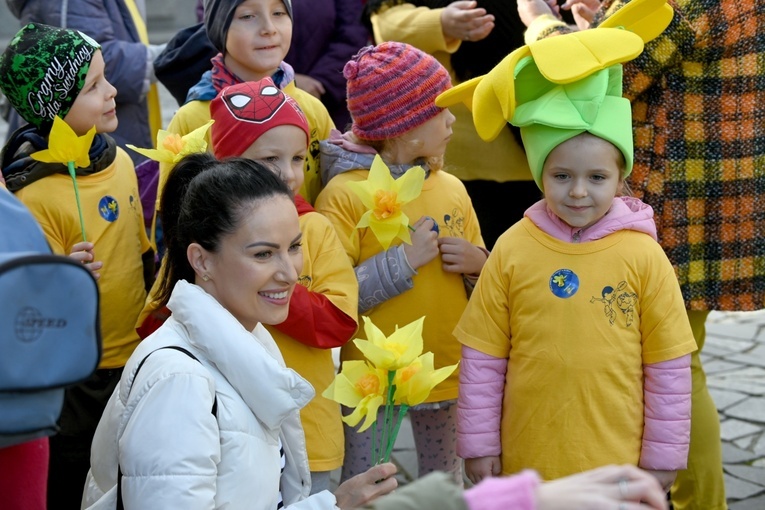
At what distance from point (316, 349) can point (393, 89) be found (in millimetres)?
938

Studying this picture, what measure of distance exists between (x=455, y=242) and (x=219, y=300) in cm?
117

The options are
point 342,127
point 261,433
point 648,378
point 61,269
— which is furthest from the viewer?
point 342,127

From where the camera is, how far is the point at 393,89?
339cm

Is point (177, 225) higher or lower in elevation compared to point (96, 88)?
lower

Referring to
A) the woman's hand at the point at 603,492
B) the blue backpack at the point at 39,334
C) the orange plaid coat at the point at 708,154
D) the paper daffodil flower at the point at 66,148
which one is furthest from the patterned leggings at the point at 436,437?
the blue backpack at the point at 39,334

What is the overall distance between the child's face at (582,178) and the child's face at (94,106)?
1573 millimetres

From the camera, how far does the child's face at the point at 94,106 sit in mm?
3357

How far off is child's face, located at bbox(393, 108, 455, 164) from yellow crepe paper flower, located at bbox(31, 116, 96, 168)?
106 cm

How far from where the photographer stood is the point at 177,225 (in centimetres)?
257

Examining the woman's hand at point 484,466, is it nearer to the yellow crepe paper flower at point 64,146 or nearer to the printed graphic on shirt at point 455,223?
the printed graphic on shirt at point 455,223

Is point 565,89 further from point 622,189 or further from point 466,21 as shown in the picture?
A: point 466,21

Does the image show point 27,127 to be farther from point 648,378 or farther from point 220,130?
point 648,378

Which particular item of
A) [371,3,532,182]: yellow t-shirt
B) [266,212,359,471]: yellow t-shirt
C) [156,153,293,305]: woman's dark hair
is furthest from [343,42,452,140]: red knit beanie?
[156,153,293,305]: woman's dark hair

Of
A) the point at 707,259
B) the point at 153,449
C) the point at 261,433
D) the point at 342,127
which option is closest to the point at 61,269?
the point at 153,449
